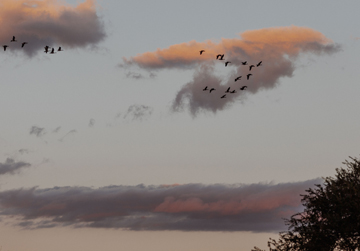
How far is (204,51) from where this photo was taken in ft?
206

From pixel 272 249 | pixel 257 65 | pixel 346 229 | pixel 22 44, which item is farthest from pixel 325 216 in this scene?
pixel 22 44

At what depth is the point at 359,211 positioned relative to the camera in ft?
141

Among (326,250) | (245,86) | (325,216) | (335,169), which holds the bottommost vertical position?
(326,250)

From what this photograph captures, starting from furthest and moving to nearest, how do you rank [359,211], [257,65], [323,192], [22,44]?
[257,65]
[22,44]
[323,192]
[359,211]

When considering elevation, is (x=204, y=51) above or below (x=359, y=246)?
above

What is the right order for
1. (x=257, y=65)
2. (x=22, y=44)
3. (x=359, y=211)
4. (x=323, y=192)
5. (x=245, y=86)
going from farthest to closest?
1. (x=245, y=86)
2. (x=257, y=65)
3. (x=22, y=44)
4. (x=323, y=192)
5. (x=359, y=211)

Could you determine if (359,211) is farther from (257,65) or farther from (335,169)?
(257,65)

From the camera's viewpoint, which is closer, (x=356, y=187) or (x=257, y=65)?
(x=356, y=187)

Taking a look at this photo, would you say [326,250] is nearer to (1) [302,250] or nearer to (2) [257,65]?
(1) [302,250]

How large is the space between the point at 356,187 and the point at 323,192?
2.81 m

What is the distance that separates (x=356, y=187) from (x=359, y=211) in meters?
2.80

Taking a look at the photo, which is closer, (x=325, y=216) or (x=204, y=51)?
(x=325, y=216)

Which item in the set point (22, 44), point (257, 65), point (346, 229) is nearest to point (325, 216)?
point (346, 229)

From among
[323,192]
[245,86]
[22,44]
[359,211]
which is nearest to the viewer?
[359,211]
